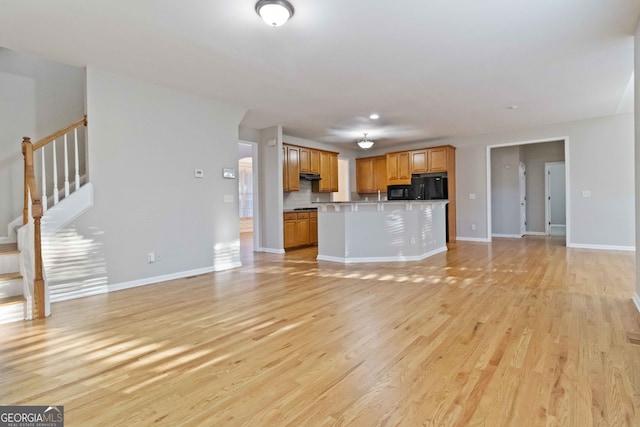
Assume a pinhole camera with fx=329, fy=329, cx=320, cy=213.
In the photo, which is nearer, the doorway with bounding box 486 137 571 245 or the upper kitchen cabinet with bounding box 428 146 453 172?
the upper kitchen cabinet with bounding box 428 146 453 172

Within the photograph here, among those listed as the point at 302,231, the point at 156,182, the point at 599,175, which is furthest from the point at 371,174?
the point at 156,182

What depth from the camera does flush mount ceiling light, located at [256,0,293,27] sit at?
2.53 meters

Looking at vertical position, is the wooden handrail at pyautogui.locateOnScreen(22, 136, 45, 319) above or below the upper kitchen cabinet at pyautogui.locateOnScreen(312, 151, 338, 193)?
below

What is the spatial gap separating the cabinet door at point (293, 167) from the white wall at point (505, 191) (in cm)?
549

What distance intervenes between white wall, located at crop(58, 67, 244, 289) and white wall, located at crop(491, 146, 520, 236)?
7.15 m

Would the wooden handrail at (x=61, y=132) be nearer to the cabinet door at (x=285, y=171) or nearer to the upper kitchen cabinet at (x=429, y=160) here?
the cabinet door at (x=285, y=171)

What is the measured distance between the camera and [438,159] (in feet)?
26.3

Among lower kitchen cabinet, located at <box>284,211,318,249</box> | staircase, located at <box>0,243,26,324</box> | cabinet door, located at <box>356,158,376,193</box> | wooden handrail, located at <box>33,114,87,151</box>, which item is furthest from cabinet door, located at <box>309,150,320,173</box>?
staircase, located at <box>0,243,26,324</box>

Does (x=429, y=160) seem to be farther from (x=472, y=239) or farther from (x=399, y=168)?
(x=472, y=239)

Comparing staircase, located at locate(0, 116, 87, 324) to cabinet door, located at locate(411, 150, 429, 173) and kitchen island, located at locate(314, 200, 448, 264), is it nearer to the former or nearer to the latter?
kitchen island, located at locate(314, 200, 448, 264)

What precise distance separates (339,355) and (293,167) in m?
5.55

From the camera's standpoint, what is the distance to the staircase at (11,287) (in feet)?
9.41

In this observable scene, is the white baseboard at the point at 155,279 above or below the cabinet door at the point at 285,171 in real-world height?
below

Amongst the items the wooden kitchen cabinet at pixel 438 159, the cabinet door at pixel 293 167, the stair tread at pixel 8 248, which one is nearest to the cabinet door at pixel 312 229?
the cabinet door at pixel 293 167
